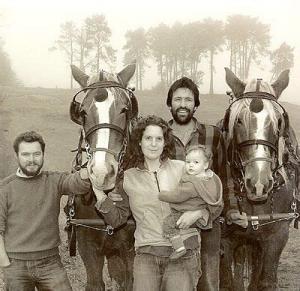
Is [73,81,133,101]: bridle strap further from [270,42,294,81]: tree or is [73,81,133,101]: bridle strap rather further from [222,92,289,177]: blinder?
[270,42,294,81]: tree

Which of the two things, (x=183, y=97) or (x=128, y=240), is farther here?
(x=183, y=97)

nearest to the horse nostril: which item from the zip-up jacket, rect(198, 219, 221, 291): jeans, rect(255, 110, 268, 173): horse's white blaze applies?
rect(255, 110, 268, 173): horse's white blaze

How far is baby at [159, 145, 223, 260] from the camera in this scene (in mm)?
3547

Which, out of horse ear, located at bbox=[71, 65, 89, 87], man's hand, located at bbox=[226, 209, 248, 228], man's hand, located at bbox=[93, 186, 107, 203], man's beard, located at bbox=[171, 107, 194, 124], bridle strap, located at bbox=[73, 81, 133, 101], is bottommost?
man's hand, located at bbox=[226, 209, 248, 228]

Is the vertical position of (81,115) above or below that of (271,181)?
above

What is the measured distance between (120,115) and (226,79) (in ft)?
4.88

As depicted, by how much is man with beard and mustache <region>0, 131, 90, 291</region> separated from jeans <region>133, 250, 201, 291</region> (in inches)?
31.5

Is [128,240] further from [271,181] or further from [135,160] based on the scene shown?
[271,181]

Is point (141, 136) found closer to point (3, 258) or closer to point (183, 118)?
point (183, 118)

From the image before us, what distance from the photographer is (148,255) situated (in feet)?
11.6

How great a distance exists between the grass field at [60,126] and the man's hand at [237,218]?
2.51m

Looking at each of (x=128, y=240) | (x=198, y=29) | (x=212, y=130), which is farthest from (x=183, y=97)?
(x=198, y=29)

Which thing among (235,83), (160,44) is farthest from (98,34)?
(235,83)

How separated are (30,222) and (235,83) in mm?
2503
